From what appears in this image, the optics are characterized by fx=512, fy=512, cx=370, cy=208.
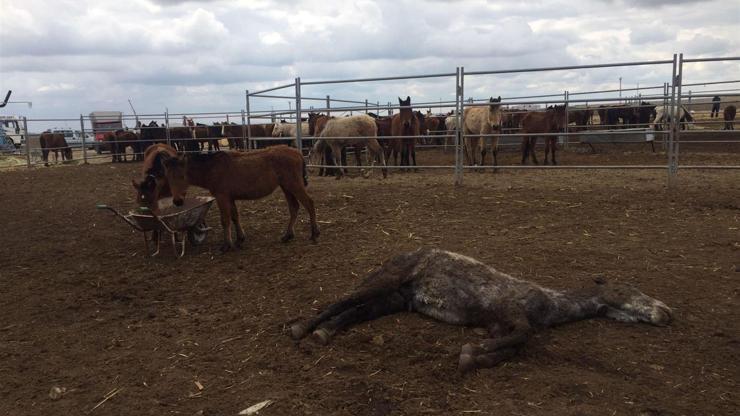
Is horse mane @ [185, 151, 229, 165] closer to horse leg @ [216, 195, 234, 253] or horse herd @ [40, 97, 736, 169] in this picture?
horse leg @ [216, 195, 234, 253]

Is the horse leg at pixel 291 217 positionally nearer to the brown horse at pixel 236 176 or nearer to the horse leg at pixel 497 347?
the brown horse at pixel 236 176

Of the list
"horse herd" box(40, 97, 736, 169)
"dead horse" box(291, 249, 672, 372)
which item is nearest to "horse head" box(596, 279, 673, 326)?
"dead horse" box(291, 249, 672, 372)

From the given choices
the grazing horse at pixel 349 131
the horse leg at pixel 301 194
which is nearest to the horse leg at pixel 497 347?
the horse leg at pixel 301 194

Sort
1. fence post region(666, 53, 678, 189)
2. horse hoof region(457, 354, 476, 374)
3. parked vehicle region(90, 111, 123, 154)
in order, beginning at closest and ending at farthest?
1. horse hoof region(457, 354, 476, 374)
2. fence post region(666, 53, 678, 189)
3. parked vehicle region(90, 111, 123, 154)

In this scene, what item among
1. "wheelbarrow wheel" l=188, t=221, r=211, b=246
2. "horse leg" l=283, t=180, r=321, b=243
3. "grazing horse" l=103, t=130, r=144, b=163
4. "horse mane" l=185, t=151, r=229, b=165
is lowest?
"wheelbarrow wheel" l=188, t=221, r=211, b=246

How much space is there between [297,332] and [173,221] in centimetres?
265

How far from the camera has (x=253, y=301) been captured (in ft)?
13.8

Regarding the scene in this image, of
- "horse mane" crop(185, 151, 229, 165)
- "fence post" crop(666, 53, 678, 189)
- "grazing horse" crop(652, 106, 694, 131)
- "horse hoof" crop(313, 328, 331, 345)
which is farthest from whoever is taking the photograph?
"grazing horse" crop(652, 106, 694, 131)

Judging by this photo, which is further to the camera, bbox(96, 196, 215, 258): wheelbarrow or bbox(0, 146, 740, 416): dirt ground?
bbox(96, 196, 215, 258): wheelbarrow

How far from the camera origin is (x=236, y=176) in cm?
570

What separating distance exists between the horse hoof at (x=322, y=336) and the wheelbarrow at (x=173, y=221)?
2.71 metres

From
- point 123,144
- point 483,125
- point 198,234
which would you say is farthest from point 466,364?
point 123,144

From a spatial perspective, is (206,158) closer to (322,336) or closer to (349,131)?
(322,336)

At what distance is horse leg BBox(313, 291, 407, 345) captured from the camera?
339 centimetres
